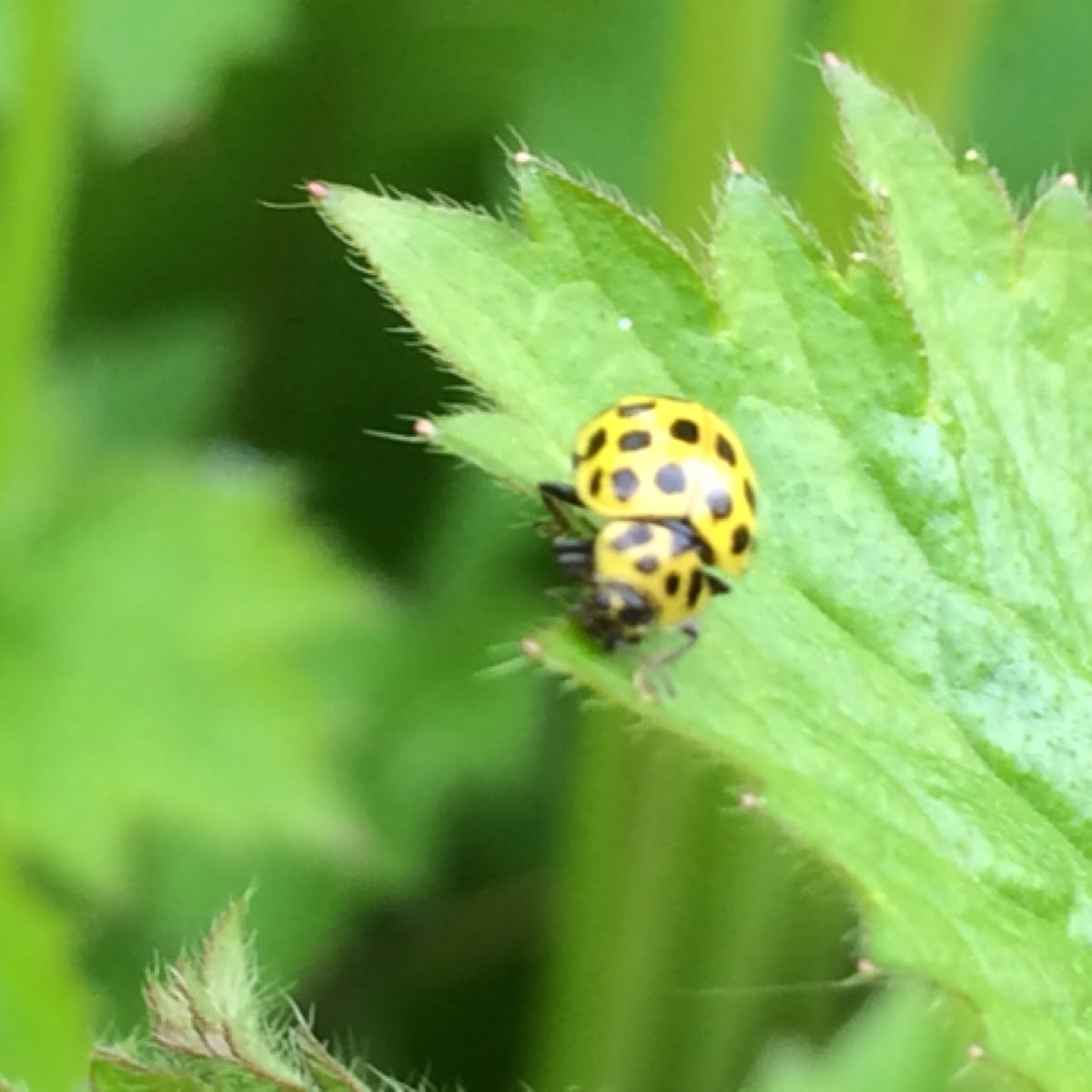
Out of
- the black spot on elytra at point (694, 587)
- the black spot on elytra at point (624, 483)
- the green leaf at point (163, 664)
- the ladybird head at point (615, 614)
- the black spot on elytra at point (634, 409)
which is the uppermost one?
the green leaf at point (163, 664)

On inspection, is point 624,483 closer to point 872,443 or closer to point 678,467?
point 678,467

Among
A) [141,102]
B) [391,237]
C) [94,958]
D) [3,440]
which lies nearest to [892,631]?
[391,237]

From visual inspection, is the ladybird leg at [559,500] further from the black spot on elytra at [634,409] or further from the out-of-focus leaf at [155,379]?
the out-of-focus leaf at [155,379]

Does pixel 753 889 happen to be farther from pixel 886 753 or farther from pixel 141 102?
pixel 141 102

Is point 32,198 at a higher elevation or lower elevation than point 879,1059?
higher

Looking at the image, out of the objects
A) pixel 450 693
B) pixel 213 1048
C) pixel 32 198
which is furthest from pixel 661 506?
pixel 450 693

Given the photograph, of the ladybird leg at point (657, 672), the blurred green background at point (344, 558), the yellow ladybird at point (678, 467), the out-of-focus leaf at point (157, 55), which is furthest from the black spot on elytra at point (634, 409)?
the out-of-focus leaf at point (157, 55)
